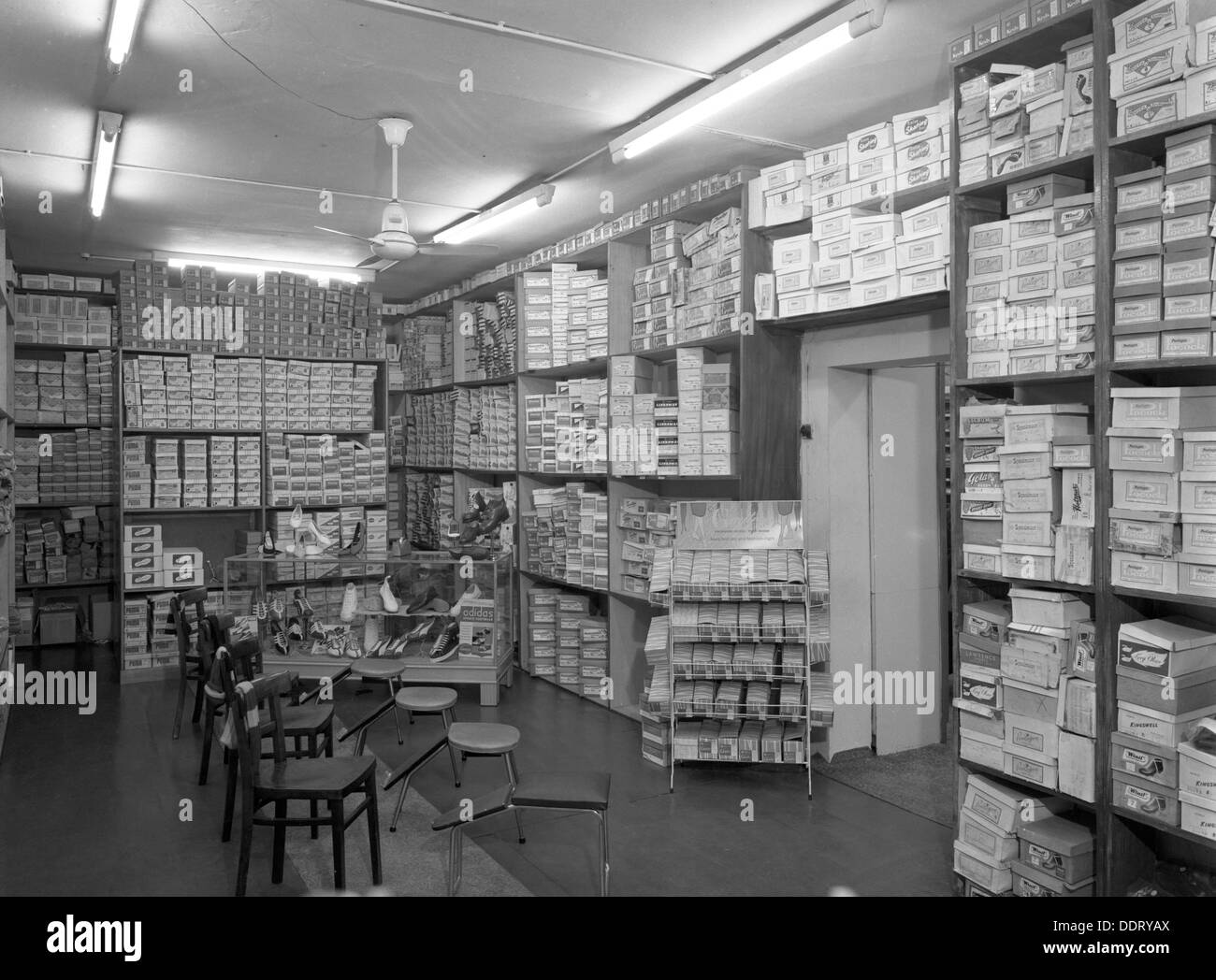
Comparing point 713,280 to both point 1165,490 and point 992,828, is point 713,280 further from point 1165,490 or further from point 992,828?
point 992,828

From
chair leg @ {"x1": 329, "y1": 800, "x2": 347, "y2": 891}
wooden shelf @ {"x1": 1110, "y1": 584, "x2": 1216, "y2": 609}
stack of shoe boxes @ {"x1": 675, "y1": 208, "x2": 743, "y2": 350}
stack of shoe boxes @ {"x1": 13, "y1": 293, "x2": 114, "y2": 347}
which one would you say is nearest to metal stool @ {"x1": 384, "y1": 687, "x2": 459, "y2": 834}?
chair leg @ {"x1": 329, "y1": 800, "x2": 347, "y2": 891}

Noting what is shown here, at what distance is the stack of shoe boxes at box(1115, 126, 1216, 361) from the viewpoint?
3135 mm

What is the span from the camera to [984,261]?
388cm

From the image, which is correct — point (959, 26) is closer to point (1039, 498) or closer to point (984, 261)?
point (984, 261)

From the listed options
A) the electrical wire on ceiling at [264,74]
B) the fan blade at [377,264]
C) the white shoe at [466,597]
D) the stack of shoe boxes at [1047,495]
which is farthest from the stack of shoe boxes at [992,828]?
the fan blade at [377,264]

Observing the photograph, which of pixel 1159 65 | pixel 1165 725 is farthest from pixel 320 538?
pixel 1159 65

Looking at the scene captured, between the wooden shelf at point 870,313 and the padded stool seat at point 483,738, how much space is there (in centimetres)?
285

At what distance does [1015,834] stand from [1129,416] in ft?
5.63

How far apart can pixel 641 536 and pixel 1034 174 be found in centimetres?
365

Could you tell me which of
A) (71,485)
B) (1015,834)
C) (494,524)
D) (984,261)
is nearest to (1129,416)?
(984,261)

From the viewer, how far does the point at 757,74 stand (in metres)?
4.21

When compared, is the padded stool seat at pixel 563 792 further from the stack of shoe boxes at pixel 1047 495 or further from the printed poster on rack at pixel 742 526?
the printed poster on rack at pixel 742 526

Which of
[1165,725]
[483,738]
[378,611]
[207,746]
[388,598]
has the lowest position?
[207,746]

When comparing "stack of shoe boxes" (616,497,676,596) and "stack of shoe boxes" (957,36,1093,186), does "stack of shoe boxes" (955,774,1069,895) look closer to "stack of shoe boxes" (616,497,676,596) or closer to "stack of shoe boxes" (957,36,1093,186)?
"stack of shoe boxes" (957,36,1093,186)
